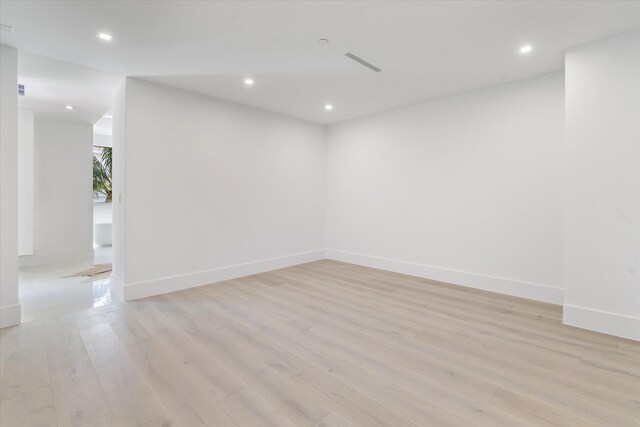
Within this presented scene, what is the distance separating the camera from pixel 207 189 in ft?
14.0

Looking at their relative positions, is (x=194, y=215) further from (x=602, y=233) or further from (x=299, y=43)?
(x=602, y=233)

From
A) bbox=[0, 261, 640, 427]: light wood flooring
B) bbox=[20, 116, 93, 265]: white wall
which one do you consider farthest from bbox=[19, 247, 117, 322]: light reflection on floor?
bbox=[20, 116, 93, 265]: white wall

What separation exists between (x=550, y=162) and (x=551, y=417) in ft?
9.48

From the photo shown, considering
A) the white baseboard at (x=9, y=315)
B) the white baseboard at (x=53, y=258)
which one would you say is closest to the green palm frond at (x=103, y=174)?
the white baseboard at (x=53, y=258)

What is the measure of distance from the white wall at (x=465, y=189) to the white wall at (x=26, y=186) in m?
5.71

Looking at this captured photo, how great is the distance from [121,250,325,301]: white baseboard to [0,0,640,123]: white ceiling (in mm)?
2577

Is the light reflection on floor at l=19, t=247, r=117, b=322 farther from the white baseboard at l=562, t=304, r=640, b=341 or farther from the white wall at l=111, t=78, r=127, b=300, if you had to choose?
the white baseboard at l=562, t=304, r=640, b=341

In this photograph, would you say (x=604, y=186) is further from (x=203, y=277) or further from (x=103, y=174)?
(x=103, y=174)

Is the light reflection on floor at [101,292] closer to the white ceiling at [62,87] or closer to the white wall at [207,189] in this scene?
the white wall at [207,189]

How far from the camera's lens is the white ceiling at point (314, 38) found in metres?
2.28

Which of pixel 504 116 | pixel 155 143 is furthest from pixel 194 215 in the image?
pixel 504 116

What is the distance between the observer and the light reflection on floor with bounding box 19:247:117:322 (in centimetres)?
335

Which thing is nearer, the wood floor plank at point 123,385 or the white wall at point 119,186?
the wood floor plank at point 123,385

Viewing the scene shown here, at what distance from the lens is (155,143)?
3.76 metres
